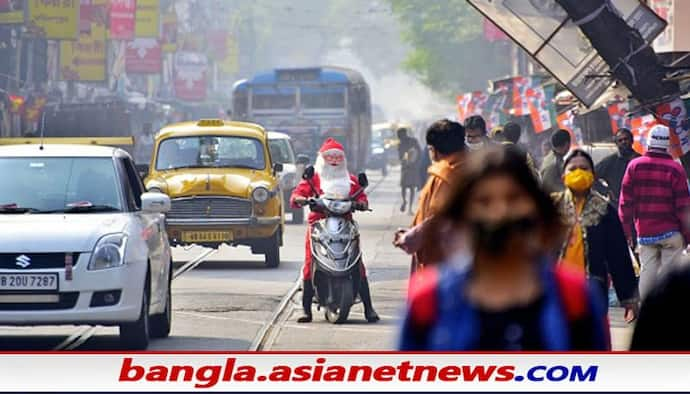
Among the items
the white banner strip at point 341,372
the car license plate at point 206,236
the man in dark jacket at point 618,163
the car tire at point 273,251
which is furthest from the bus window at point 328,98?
the white banner strip at point 341,372

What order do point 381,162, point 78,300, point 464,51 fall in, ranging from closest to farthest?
point 78,300 → point 381,162 → point 464,51

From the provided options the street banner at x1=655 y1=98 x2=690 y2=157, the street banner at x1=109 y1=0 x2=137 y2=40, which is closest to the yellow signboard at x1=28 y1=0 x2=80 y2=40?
the street banner at x1=109 y1=0 x2=137 y2=40

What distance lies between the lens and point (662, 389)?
29.0 ft

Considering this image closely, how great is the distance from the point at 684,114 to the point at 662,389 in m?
9.75

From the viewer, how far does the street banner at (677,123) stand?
59.5 ft

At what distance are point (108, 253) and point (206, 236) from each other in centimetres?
916

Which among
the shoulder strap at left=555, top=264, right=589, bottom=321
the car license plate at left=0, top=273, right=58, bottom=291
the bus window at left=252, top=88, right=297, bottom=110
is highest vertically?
the shoulder strap at left=555, top=264, right=589, bottom=321

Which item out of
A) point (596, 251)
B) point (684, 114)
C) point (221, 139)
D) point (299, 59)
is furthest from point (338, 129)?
point (299, 59)

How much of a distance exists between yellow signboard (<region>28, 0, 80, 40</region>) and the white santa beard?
3158cm

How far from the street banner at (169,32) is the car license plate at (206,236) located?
5174cm

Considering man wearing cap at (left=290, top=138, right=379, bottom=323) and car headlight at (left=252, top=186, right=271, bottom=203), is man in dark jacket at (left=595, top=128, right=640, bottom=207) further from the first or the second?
car headlight at (left=252, top=186, right=271, bottom=203)

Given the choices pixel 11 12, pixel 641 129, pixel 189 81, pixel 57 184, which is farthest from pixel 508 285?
pixel 189 81

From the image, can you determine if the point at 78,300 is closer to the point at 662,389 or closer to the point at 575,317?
the point at 662,389

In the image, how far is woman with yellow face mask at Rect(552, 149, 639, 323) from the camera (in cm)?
887
